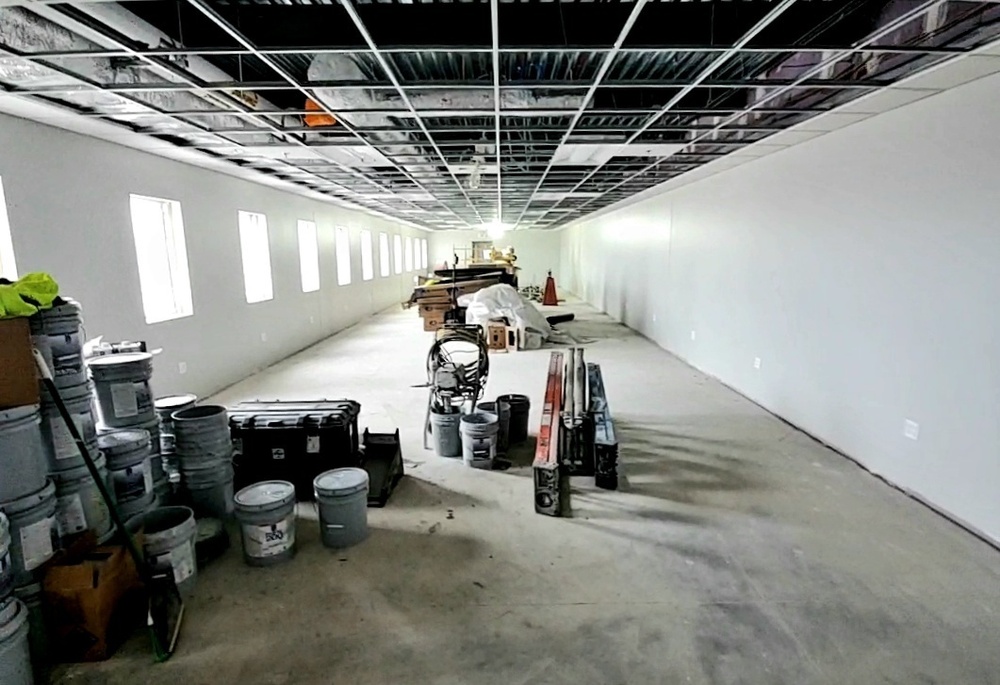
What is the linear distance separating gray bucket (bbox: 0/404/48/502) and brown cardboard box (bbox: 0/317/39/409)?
0.04 m

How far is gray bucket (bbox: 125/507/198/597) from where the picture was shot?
7.36ft

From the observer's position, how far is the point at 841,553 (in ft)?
8.63

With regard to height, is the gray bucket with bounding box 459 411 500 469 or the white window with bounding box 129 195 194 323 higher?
the white window with bounding box 129 195 194 323

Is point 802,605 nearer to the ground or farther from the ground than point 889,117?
nearer to the ground

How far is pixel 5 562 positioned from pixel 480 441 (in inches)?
96.7

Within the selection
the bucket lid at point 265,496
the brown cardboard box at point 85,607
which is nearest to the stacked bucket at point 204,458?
the bucket lid at point 265,496

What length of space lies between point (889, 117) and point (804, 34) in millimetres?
1343

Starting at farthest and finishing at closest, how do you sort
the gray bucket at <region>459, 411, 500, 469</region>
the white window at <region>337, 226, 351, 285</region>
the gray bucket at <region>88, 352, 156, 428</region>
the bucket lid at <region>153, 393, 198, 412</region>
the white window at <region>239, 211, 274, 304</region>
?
the white window at <region>337, 226, 351, 285</region> → the white window at <region>239, 211, 274, 304</region> → the gray bucket at <region>459, 411, 500, 469</region> → the bucket lid at <region>153, 393, 198, 412</region> → the gray bucket at <region>88, 352, 156, 428</region>

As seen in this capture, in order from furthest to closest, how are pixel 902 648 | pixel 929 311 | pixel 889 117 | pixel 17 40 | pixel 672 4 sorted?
pixel 889 117, pixel 929 311, pixel 672 4, pixel 17 40, pixel 902 648

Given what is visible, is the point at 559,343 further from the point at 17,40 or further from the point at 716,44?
the point at 17,40

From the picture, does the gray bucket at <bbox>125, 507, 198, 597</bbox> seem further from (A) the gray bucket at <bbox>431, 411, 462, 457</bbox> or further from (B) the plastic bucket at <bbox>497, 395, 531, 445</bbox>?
(B) the plastic bucket at <bbox>497, 395, 531, 445</bbox>

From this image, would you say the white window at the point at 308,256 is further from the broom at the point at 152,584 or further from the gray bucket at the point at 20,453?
the gray bucket at the point at 20,453

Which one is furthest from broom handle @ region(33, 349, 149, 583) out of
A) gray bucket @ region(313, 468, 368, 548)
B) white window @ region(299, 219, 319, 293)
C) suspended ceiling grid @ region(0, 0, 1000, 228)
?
white window @ region(299, 219, 319, 293)

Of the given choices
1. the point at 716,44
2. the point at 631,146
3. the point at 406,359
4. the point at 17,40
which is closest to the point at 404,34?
the point at 716,44
